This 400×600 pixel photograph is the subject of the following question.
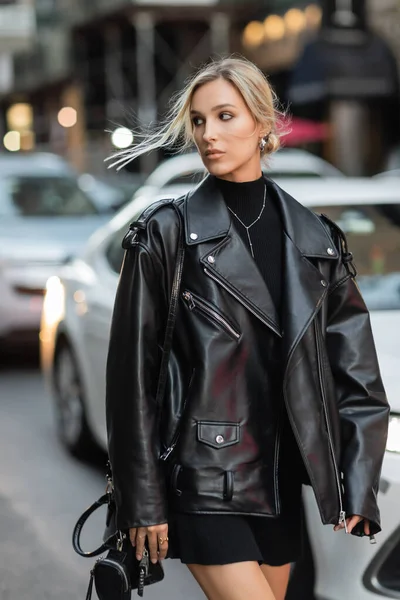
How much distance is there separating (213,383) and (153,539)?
38 centimetres

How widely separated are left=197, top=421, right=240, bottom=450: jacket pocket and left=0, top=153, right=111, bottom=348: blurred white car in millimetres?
6460

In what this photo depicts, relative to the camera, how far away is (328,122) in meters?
23.7

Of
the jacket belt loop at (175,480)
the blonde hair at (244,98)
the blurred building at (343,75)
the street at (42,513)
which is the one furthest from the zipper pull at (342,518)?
the blurred building at (343,75)

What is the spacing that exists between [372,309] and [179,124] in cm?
185

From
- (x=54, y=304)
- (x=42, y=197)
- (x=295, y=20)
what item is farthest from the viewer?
Answer: (x=295, y=20)

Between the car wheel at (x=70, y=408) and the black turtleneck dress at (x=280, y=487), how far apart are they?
129 inches

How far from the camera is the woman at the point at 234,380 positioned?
2.51m

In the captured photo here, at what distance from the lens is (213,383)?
2525 mm

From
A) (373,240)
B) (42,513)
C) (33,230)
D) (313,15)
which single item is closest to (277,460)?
(373,240)

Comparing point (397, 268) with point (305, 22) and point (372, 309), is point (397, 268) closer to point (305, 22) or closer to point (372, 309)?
point (372, 309)

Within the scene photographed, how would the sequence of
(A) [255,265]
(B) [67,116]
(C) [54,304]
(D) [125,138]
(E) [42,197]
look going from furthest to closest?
(B) [67,116] → (E) [42,197] → (C) [54,304] → (D) [125,138] → (A) [255,265]

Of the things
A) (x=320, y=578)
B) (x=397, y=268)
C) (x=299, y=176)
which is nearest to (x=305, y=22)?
(x=299, y=176)

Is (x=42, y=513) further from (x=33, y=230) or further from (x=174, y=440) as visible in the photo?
(x=33, y=230)

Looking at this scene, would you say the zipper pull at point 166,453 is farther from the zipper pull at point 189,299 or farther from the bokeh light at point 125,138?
the bokeh light at point 125,138
